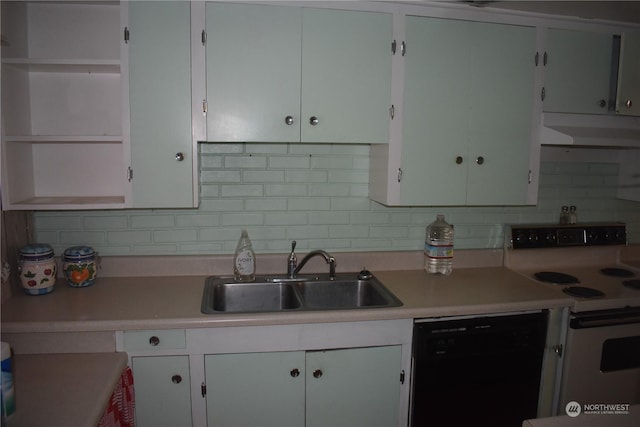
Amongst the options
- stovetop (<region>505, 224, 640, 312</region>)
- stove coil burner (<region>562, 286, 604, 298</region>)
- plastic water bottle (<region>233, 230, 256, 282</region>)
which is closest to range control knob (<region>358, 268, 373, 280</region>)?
plastic water bottle (<region>233, 230, 256, 282</region>)

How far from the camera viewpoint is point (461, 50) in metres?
2.18

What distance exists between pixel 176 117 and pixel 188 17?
1.40 feet

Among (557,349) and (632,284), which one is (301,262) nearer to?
(557,349)

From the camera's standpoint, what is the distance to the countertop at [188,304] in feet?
5.93

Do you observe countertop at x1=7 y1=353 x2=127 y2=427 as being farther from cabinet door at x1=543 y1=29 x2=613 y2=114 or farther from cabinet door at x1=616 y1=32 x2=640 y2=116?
cabinet door at x1=616 y1=32 x2=640 y2=116

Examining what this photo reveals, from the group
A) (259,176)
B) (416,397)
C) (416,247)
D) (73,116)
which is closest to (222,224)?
(259,176)

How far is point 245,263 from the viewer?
231 cm

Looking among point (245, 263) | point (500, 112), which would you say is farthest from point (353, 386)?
point (500, 112)

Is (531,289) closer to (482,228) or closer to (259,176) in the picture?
(482,228)

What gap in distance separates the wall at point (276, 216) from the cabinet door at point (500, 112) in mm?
383

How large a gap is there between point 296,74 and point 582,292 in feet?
5.64

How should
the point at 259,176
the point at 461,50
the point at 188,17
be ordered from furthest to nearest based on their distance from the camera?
the point at 259,176 → the point at 461,50 → the point at 188,17

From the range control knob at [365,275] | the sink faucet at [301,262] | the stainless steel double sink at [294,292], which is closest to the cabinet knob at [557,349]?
the stainless steel double sink at [294,292]

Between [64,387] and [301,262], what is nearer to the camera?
[64,387]
